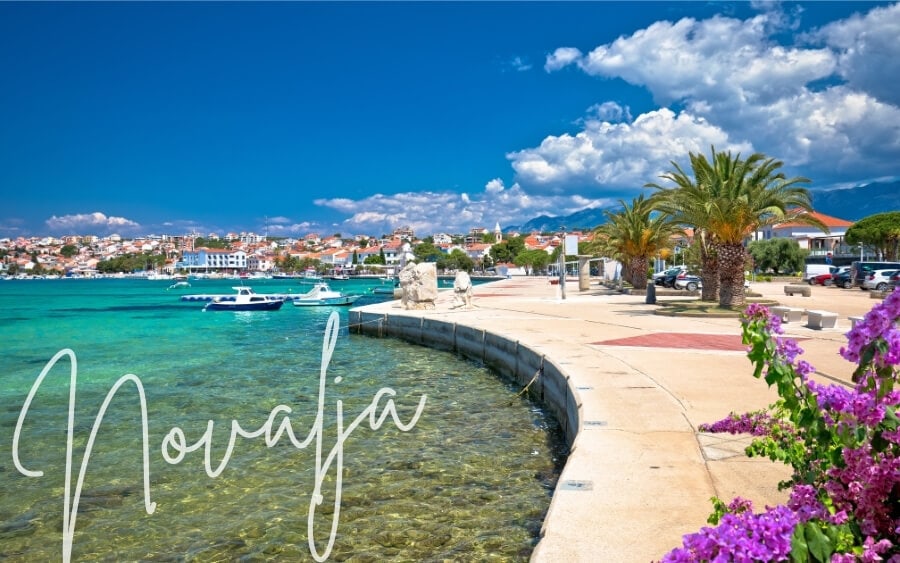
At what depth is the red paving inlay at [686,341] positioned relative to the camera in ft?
40.5

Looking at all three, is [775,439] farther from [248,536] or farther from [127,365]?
[127,365]

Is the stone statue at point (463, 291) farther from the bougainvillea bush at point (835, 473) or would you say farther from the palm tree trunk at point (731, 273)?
the bougainvillea bush at point (835, 473)

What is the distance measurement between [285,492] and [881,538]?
5465mm

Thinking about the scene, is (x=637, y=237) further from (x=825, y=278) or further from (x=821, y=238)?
(x=821, y=238)

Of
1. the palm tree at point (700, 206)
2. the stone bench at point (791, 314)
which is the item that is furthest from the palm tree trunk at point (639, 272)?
the stone bench at point (791, 314)

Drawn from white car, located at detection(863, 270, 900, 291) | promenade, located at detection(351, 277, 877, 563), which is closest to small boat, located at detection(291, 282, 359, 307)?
promenade, located at detection(351, 277, 877, 563)

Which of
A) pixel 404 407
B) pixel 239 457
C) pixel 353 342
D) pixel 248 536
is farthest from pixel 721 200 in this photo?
pixel 248 536

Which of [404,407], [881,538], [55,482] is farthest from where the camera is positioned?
[404,407]

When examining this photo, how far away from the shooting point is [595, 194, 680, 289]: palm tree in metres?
34.2

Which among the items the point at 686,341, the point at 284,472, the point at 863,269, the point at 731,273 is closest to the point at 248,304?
the point at 731,273

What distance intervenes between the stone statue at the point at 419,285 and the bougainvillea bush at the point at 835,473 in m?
21.8

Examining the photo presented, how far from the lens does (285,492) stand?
21.4 feet

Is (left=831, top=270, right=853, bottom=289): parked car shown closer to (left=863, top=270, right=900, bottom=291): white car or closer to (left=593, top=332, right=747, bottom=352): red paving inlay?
(left=863, top=270, right=900, bottom=291): white car

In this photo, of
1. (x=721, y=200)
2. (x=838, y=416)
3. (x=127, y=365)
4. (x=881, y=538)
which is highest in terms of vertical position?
(x=721, y=200)
